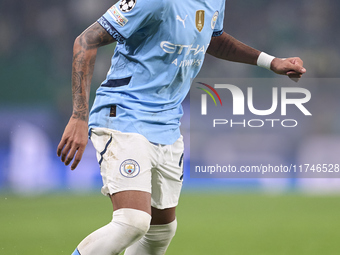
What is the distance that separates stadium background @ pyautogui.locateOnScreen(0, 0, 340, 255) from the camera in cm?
465

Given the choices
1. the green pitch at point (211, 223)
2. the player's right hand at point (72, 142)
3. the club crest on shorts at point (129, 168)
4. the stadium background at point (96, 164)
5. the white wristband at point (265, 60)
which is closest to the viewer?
the player's right hand at point (72, 142)

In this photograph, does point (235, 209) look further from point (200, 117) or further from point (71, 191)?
point (71, 191)

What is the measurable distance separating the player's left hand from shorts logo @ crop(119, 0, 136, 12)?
3.32 feet

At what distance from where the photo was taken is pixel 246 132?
659 cm

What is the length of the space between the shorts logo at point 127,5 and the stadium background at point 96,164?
229 centimetres

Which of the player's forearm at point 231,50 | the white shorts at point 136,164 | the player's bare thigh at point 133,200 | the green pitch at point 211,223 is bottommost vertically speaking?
the green pitch at point 211,223

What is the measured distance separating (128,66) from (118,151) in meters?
0.40

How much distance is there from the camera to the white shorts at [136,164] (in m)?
2.27

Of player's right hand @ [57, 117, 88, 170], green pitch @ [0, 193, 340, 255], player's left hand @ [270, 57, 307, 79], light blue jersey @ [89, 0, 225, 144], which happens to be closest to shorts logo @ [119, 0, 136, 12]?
light blue jersey @ [89, 0, 225, 144]

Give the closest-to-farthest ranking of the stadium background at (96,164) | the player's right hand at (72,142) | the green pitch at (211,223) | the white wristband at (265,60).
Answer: the player's right hand at (72,142), the white wristband at (265,60), the green pitch at (211,223), the stadium background at (96,164)

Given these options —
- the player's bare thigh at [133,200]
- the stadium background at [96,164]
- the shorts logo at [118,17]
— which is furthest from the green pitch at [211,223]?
the shorts logo at [118,17]

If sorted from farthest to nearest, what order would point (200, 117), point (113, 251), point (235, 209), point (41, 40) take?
point (41, 40)
point (200, 117)
point (235, 209)
point (113, 251)

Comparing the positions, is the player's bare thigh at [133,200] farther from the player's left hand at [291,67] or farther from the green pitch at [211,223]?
the green pitch at [211,223]

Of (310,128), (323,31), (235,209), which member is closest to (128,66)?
(235,209)
